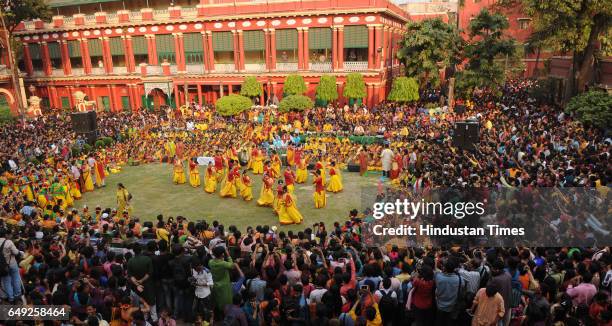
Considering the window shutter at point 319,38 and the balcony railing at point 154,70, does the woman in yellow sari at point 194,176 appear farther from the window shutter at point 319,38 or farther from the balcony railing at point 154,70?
the balcony railing at point 154,70

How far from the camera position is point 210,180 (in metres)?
16.8

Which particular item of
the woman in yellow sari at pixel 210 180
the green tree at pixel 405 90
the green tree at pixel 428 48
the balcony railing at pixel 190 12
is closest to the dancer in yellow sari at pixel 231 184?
the woman in yellow sari at pixel 210 180

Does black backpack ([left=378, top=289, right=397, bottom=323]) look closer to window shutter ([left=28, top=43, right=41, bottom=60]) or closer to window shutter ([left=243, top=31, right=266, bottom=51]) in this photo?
window shutter ([left=243, top=31, right=266, bottom=51])

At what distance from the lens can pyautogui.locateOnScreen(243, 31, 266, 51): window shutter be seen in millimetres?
33656

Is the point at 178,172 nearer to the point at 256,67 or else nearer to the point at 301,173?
the point at 301,173

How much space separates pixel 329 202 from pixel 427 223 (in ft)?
17.0

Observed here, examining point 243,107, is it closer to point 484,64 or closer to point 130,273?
point 484,64

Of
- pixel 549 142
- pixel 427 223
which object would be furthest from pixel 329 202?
pixel 549 142

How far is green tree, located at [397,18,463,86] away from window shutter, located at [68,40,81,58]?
94.2ft

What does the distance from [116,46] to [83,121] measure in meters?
17.6

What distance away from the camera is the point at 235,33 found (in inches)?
1341

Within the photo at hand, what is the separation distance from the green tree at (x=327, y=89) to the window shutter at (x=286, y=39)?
4.30 meters

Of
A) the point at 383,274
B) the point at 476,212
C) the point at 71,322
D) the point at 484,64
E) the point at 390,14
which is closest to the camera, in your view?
the point at 71,322

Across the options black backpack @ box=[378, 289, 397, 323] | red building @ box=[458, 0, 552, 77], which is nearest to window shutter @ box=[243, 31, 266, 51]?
red building @ box=[458, 0, 552, 77]
